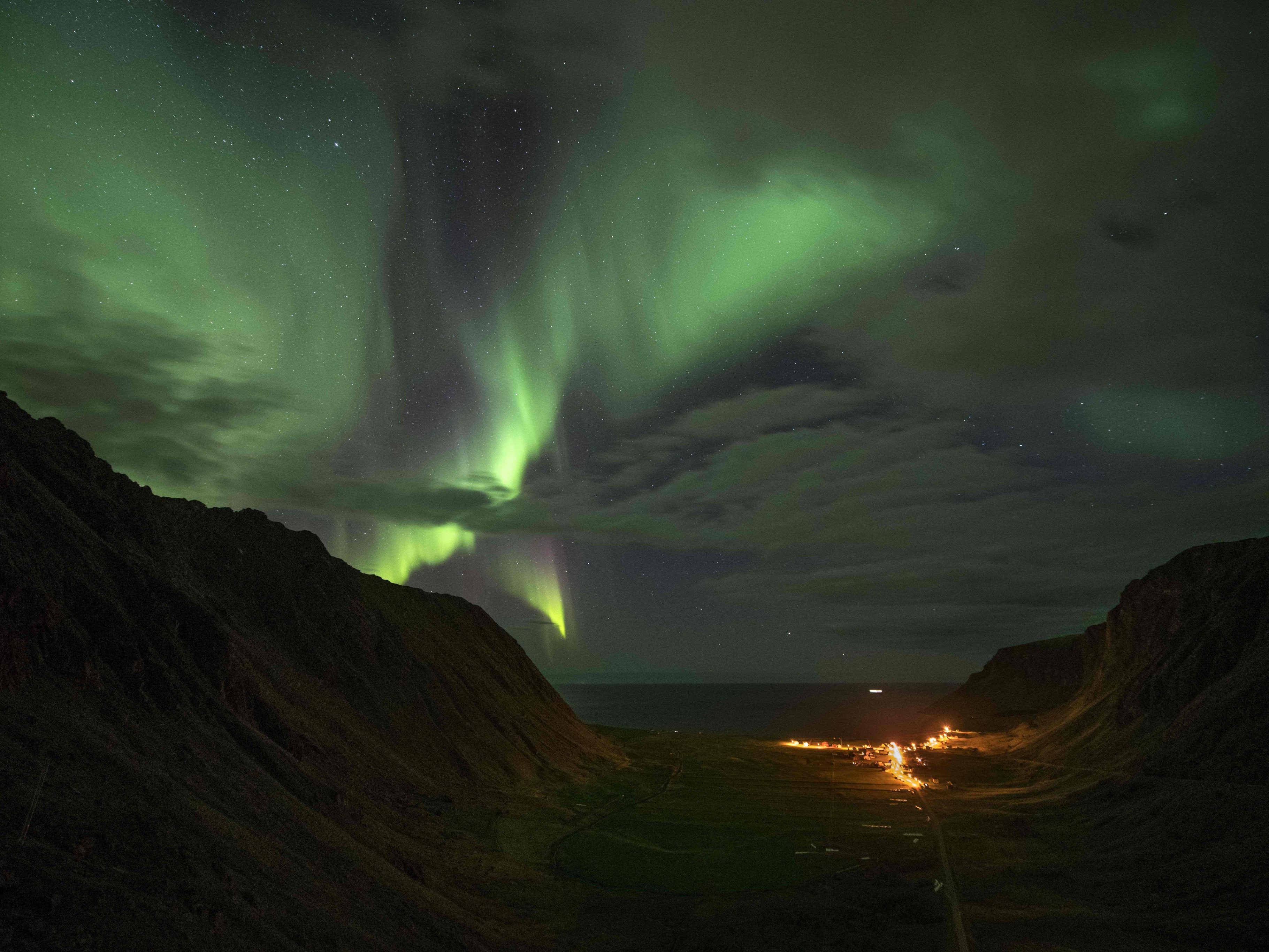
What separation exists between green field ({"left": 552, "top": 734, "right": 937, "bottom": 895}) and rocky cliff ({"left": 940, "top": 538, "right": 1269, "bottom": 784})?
61.0ft

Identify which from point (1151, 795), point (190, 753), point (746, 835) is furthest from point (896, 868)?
point (190, 753)

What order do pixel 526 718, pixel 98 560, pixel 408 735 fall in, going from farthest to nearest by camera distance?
1. pixel 526 718
2. pixel 408 735
3. pixel 98 560

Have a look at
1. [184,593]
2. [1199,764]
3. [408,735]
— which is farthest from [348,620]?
[1199,764]

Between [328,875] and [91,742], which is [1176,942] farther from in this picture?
[91,742]

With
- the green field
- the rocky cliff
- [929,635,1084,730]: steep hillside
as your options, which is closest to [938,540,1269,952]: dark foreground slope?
the rocky cliff

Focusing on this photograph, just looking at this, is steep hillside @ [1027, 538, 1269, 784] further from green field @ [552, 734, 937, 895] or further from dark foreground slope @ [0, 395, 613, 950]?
dark foreground slope @ [0, 395, 613, 950]

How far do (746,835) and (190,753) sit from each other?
3999 centimetres

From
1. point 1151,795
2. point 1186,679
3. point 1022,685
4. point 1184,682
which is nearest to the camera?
point 1151,795

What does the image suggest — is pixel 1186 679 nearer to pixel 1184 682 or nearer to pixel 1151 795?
pixel 1184 682

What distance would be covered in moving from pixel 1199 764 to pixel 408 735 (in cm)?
5315

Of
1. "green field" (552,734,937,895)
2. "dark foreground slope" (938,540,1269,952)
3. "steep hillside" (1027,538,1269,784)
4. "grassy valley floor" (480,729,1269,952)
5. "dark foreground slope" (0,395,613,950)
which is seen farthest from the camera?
"steep hillside" (1027,538,1269,784)

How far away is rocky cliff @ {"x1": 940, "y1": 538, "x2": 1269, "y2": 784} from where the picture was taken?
50781 millimetres

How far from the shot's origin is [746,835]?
177ft

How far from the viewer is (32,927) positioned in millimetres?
13031
